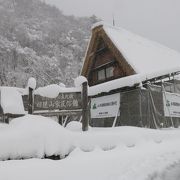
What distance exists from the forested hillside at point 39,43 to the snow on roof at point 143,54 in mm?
11802

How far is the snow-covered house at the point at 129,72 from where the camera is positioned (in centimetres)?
1505

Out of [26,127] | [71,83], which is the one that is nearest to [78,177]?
[26,127]

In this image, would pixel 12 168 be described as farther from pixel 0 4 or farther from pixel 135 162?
pixel 0 4

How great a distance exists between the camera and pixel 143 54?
→ 19203mm

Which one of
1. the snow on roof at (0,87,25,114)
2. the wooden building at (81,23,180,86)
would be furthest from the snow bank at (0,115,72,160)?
the wooden building at (81,23,180,86)

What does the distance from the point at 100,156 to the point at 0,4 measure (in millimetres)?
48488

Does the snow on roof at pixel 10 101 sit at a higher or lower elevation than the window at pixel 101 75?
lower

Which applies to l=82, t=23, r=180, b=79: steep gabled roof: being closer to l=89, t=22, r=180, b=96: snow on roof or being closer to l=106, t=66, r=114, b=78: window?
l=89, t=22, r=180, b=96: snow on roof

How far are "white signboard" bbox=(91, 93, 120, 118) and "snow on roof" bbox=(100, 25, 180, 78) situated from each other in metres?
1.92

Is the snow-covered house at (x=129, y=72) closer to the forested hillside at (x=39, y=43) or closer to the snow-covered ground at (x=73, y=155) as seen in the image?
the snow-covered ground at (x=73, y=155)

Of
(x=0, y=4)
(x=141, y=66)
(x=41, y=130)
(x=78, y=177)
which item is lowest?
(x=78, y=177)

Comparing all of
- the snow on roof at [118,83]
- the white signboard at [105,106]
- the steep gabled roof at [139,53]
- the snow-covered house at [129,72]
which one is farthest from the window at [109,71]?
the snow on roof at [118,83]

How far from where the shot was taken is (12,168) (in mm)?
4633

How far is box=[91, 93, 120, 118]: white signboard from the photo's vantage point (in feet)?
52.3
